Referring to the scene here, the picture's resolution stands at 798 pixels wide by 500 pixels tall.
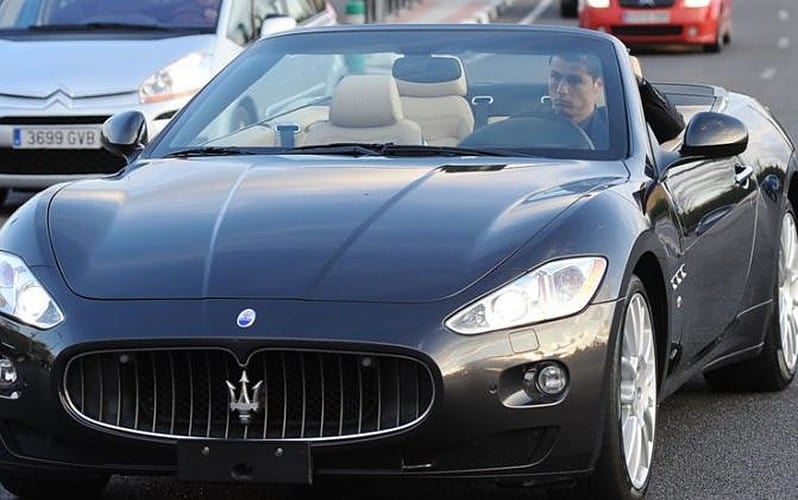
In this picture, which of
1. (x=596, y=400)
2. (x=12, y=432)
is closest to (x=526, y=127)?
(x=596, y=400)

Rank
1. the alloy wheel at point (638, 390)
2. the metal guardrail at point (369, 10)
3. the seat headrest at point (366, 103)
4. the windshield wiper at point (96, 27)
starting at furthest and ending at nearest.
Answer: the metal guardrail at point (369, 10), the windshield wiper at point (96, 27), the seat headrest at point (366, 103), the alloy wheel at point (638, 390)

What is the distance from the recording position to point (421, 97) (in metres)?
6.90

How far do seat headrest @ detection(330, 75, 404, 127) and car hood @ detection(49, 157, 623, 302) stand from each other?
0.57 metres

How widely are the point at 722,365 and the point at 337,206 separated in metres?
1.81

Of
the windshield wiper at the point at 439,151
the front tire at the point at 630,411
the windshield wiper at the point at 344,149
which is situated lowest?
the front tire at the point at 630,411

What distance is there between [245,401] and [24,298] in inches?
26.3

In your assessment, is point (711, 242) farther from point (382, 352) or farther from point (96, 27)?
point (96, 27)

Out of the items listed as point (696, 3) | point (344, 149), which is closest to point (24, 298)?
point (344, 149)

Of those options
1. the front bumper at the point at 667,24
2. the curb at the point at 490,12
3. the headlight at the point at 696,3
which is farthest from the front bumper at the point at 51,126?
the curb at the point at 490,12

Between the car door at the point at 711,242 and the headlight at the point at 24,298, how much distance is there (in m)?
1.73

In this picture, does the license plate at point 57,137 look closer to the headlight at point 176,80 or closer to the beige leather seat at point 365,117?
the headlight at point 176,80

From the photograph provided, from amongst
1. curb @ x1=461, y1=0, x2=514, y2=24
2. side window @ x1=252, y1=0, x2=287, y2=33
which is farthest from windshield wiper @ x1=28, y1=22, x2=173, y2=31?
curb @ x1=461, y1=0, x2=514, y2=24

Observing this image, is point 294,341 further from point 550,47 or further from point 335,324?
point 550,47

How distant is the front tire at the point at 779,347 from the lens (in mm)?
7457
